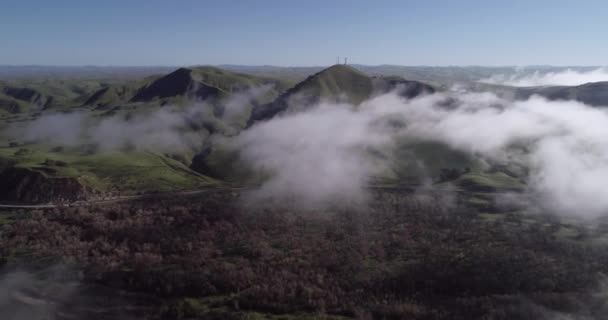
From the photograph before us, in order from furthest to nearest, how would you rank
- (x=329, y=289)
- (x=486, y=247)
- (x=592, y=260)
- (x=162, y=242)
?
(x=162, y=242)
(x=486, y=247)
(x=592, y=260)
(x=329, y=289)

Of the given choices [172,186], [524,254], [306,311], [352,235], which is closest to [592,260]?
[524,254]

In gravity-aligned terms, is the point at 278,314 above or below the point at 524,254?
below

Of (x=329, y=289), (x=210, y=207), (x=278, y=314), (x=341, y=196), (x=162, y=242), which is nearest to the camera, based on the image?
(x=278, y=314)

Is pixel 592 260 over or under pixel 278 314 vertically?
over

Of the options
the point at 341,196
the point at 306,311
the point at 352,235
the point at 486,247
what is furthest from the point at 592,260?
the point at 341,196

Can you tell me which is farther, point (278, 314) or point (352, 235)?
point (352, 235)

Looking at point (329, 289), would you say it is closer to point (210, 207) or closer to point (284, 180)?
point (210, 207)

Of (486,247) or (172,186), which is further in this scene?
(172,186)

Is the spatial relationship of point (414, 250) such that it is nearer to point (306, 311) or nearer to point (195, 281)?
point (306, 311)

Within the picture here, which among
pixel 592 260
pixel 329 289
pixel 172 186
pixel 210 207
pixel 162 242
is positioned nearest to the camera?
pixel 329 289
